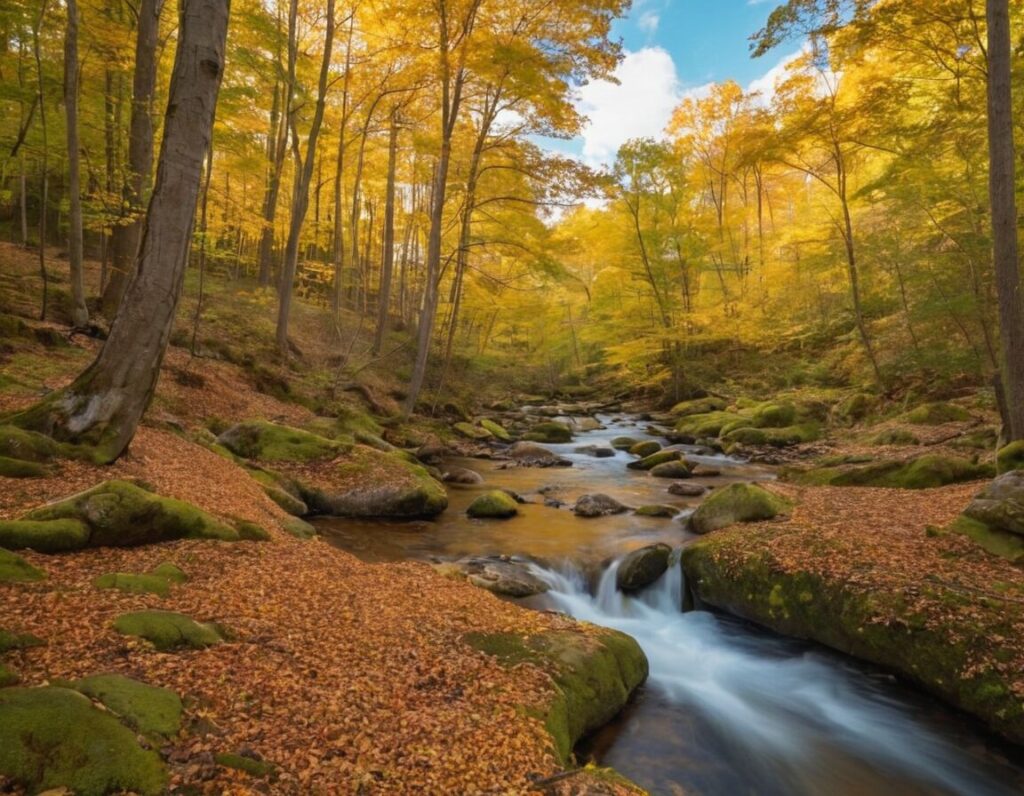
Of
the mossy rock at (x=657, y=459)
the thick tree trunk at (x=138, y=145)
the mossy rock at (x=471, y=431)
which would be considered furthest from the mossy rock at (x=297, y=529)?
the mossy rock at (x=471, y=431)

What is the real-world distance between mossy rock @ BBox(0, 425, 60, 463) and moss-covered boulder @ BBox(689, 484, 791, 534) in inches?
348

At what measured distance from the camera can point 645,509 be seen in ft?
36.2

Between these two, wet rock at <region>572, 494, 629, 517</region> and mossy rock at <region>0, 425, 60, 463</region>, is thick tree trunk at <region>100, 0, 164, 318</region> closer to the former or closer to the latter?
mossy rock at <region>0, 425, 60, 463</region>

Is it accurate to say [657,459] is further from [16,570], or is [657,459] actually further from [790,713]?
[16,570]

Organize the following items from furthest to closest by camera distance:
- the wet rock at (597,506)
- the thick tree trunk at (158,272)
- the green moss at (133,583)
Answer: the wet rock at (597,506)
the thick tree trunk at (158,272)
the green moss at (133,583)

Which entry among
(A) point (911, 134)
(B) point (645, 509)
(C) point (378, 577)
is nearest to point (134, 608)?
(C) point (378, 577)

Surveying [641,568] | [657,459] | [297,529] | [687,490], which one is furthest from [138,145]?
[657,459]

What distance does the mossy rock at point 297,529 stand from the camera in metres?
7.33

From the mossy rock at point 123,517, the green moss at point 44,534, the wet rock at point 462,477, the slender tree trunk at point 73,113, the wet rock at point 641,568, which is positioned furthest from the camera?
the wet rock at point 462,477

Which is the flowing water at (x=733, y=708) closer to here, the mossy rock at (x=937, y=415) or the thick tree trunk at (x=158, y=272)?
the thick tree trunk at (x=158, y=272)

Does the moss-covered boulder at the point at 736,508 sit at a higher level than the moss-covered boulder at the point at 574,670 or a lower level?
higher

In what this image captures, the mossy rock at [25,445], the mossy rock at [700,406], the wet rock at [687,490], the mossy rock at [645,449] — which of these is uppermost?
the mossy rock at [700,406]

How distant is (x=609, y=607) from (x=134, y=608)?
5891mm

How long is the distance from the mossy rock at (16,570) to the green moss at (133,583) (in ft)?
1.11
